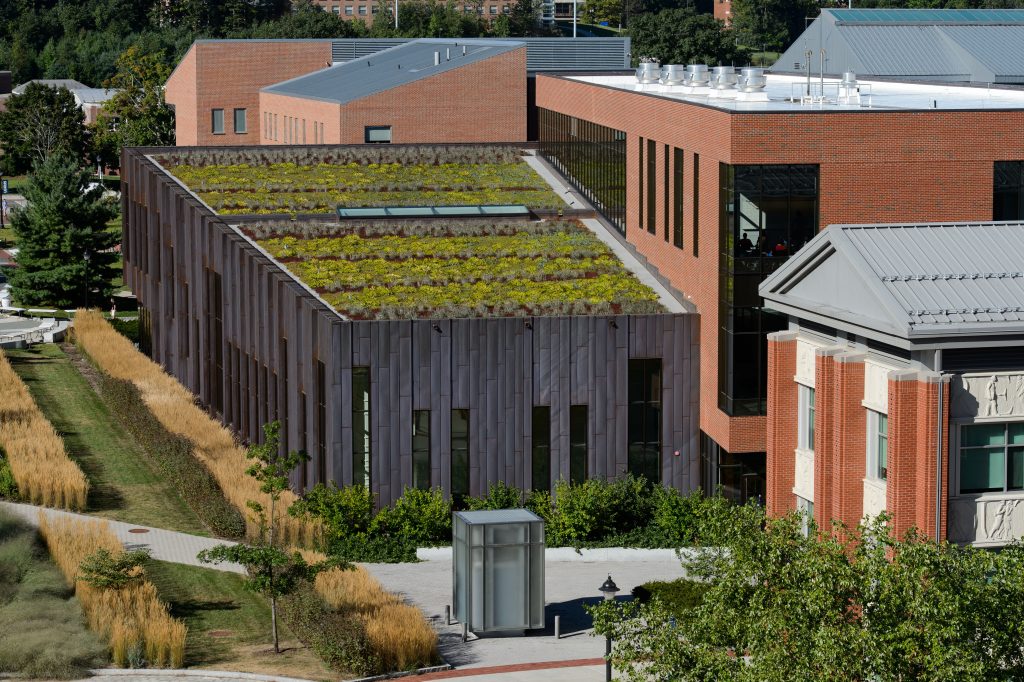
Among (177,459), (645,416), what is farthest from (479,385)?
(177,459)

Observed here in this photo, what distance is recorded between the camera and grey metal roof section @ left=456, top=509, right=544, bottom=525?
3756cm

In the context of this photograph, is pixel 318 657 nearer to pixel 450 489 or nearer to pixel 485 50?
pixel 450 489

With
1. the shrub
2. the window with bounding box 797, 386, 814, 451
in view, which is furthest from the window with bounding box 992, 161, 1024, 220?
the shrub

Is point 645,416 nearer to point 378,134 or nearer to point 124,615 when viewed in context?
point 124,615

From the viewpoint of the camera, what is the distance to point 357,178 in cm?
6769

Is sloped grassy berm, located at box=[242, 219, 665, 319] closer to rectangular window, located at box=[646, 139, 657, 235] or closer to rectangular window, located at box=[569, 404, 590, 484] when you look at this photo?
rectangular window, located at box=[646, 139, 657, 235]

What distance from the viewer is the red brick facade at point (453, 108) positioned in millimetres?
76062

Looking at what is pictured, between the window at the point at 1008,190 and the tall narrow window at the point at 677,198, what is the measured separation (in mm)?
8576

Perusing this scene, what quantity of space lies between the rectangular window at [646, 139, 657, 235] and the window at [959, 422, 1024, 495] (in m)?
21.5

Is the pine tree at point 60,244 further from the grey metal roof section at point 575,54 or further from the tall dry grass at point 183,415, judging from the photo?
the grey metal roof section at point 575,54

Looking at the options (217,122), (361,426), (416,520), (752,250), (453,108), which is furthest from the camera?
(217,122)

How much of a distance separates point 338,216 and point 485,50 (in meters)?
21.3

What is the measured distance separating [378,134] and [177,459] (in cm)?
2748

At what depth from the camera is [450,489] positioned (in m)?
46.3
